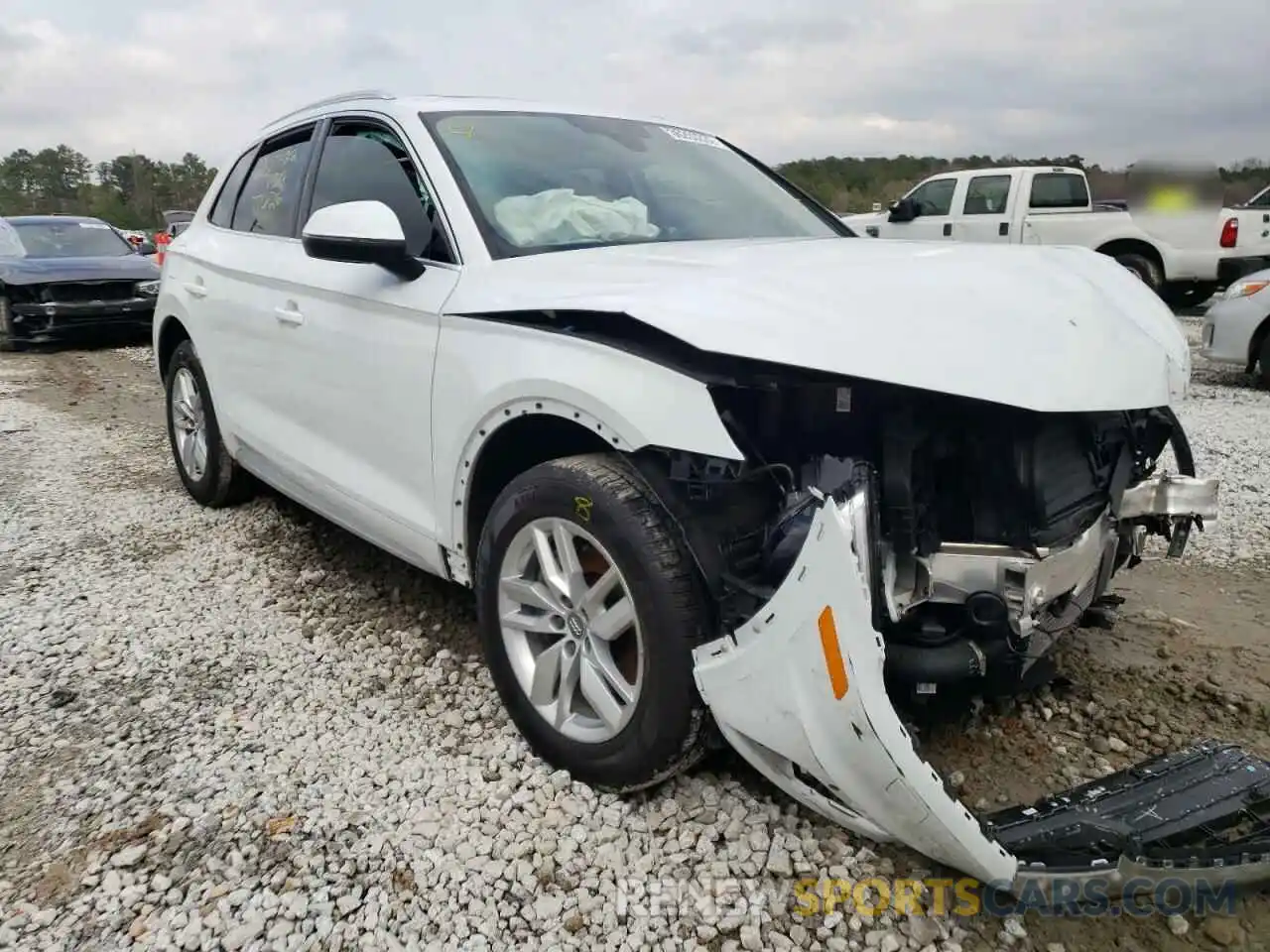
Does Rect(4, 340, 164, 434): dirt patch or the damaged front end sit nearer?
the damaged front end

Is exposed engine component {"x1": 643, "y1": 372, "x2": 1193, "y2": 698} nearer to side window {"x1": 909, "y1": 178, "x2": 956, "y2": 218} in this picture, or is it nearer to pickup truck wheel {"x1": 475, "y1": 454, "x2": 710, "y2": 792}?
pickup truck wheel {"x1": 475, "y1": 454, "x2": 710, "y2": 792}

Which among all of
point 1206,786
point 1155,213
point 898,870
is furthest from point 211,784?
point 1155,213

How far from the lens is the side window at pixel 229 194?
A: 4.43m

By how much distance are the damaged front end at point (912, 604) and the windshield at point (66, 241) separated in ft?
39.2

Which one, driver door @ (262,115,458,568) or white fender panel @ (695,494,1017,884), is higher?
driver door @ (262,115,458,568)

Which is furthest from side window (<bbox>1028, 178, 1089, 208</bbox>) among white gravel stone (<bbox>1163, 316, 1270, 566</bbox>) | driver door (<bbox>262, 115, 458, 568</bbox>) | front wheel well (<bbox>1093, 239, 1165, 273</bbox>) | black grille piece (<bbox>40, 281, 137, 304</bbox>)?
black grille piece (<bbox>40, 281, 137, 304</bbox>)

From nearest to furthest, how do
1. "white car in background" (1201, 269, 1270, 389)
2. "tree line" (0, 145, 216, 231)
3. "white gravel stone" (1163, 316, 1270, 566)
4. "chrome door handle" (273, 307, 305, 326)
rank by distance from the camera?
"chrome door handle" (273, 307, 305, 326) → "white gravel stone" (1163, 316, 1270, 566) → "white car in background" (1201, 269, 1270, 389) → "tree line" (0, 145, 216, 231)

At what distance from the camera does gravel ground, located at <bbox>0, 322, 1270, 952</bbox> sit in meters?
2.07

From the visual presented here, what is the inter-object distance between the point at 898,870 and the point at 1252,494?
3783mm

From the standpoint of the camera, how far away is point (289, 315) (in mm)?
3432

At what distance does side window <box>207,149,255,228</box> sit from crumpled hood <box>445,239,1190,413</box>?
2.41 metres

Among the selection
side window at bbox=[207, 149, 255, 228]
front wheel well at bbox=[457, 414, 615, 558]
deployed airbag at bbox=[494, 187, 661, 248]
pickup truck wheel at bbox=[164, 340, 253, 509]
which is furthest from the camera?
pickup truck wheel at bbox=[164, 340, 253, 509]

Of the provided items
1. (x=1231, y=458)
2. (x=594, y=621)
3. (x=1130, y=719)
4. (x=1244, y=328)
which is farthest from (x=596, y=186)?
(x=1244, y=328)

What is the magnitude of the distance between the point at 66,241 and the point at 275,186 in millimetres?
9897
